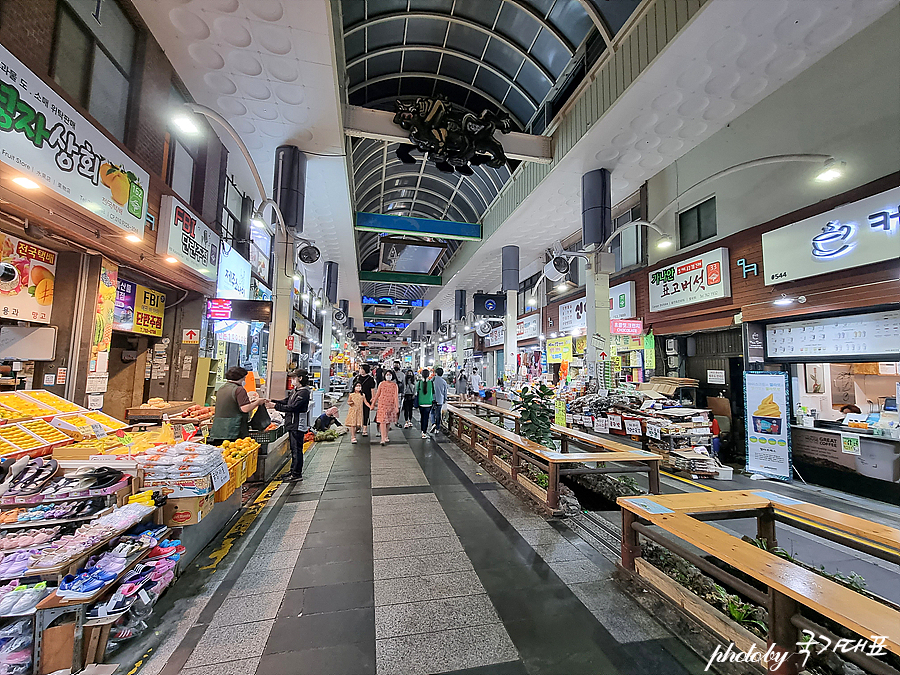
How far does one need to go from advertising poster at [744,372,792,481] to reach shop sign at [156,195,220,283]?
32.5 feet

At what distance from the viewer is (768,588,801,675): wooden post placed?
6.37 feet

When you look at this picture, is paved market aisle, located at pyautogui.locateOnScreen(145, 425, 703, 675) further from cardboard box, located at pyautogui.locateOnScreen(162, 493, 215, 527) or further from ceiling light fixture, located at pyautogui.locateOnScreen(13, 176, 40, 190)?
ceiling light fixture, located at pyautogui.locateOnScreen(13, 176, 40, 190)

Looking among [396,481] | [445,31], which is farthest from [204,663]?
[445,31]

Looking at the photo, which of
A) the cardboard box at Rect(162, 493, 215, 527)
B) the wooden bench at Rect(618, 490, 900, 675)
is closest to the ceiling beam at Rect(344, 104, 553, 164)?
the cardboard box at Rect(162, 493, 215, 527)

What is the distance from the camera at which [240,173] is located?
866 centimetres

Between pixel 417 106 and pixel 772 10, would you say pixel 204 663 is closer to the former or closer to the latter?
pixel 772 10

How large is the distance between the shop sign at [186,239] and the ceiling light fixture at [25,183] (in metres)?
2.08

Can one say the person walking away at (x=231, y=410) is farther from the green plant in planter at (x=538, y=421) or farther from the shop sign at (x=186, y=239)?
the green plant in planter at (x=538, y=421)

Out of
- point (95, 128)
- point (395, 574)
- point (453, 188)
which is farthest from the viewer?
point (453, 188)

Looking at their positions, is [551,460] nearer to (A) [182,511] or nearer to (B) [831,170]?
(A) [182,511]

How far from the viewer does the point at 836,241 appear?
611 centimetres

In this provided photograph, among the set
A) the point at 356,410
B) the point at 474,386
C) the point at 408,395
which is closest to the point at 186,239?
the point at 356,410

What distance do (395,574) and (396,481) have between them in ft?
8.72
